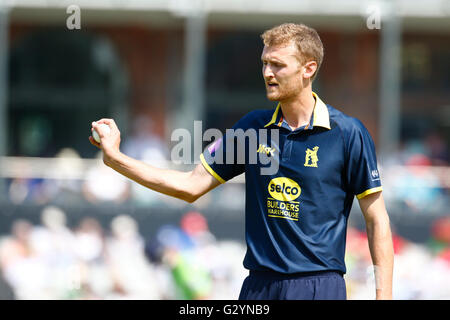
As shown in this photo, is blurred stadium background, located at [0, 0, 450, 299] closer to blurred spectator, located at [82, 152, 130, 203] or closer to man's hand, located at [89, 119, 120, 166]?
blurred spectator, located at [82, 152, 130, 203]

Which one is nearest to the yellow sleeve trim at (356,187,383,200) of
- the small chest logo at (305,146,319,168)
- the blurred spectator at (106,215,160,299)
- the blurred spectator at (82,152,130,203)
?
the small chest logo at (305,146,319,168)

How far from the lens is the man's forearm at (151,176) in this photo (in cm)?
331

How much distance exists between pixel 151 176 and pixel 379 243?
107cm

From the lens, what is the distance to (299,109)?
3.38 meters

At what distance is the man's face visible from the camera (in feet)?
10.6

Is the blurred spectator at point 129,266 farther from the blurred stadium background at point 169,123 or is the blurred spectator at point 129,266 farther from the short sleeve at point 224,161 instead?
the short sleeve at point 224,161

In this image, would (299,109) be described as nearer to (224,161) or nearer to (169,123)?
Result: (224,161)

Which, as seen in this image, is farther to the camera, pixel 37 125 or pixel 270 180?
pixel 37 125

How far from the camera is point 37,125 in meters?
17.4

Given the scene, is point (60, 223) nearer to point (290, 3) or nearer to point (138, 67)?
point (290, 3)

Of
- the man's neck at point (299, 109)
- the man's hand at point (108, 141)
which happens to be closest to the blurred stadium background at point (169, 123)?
the man's neck at point (299, 109)
